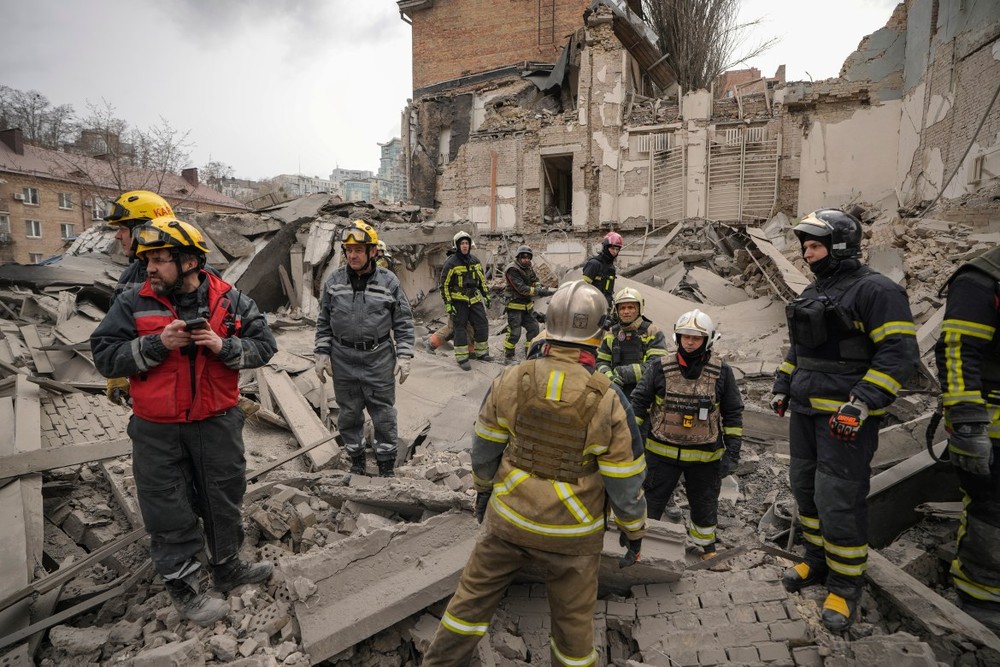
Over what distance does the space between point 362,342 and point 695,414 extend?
2.42m

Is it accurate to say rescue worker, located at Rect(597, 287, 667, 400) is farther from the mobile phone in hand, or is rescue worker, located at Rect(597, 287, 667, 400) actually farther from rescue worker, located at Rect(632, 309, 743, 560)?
the mobile phone in hand

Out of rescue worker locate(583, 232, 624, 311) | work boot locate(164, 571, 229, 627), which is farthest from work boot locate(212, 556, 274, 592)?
rescue worker locate(583, 232, 624, 311)

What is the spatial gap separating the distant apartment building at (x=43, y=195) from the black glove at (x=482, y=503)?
2521cm

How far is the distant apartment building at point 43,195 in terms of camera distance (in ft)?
80.2

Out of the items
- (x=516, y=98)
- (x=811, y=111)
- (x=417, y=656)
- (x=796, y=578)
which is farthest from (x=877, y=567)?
(x=516, y=98)

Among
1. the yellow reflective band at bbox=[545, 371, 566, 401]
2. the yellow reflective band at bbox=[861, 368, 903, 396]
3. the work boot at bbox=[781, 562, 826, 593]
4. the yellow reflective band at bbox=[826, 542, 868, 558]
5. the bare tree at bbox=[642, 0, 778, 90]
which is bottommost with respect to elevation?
the work boot at bbox=[781, 562, 826, 593]

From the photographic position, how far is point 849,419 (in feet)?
7.91

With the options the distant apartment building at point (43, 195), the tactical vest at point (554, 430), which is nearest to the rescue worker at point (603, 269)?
the tactical vest at point (554, 430)

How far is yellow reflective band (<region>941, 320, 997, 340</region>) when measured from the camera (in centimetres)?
233

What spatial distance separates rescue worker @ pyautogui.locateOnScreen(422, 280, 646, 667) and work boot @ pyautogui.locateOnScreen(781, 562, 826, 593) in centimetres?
Answer: 152

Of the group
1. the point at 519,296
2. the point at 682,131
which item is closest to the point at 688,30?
the point at 682,131

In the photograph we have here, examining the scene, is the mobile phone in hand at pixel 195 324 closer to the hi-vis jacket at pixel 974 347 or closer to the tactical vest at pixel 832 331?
the tactical vest at pixel 832 331

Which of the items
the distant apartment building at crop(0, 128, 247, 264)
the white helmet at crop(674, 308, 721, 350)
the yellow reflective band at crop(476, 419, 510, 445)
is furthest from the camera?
the distant apartment building at crop(0, 128, 247, 264)

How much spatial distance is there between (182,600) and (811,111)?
1661 centimetres
